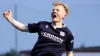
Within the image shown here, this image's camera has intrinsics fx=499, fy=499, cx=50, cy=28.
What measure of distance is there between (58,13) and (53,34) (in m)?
0.18

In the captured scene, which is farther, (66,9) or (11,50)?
(11,50)

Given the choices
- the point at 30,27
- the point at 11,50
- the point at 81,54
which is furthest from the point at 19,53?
the point at 30,27

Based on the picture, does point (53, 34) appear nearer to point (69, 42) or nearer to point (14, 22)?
point (69, 42)

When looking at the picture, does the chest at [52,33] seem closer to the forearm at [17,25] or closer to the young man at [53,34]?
the young man at [53,34]

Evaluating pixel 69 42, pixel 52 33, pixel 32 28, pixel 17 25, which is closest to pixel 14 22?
pixel 17 25

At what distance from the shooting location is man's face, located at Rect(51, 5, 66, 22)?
4117mm

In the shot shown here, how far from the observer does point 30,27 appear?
421 centimetres

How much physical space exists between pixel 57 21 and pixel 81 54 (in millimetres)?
4054

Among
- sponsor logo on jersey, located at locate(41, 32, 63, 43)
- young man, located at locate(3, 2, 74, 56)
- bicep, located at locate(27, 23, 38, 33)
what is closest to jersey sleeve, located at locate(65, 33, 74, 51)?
young man, located at locate(3, 2, 74, 56)

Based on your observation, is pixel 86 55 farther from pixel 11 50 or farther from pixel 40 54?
pixel 40 54

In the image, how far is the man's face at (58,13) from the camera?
4117 millimetres

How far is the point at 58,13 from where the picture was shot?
13.6ft

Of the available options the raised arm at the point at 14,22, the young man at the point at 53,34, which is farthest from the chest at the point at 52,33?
the raised arm at the point at 14,22

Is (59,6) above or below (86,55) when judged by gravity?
above
